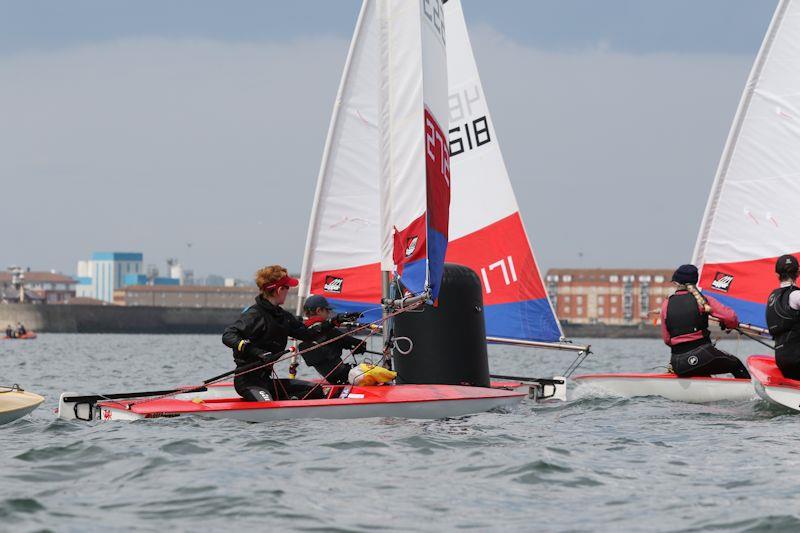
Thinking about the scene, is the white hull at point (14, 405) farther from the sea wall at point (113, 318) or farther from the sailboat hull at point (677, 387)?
the sea wall at point (113, 318)

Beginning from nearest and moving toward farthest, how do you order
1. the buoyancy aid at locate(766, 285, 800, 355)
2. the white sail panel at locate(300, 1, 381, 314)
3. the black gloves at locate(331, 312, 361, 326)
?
the black gloves at locate(331, 312, 361, 326) → the buoyancy aid at locate(766, 285, 800, 355) → the white sail panel at locate(300, 1, 381, 314)

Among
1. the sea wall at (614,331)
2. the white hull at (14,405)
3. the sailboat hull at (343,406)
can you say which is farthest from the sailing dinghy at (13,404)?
the sea wall at (614,331)

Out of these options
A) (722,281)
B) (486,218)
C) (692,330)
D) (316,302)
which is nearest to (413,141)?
(316,302)

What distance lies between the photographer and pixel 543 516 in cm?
603

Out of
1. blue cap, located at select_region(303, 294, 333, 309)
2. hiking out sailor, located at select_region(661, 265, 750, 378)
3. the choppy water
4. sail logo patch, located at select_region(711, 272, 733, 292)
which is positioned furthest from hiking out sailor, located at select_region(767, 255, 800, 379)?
blue cap, located at select_region(303, 294, 333, 309)

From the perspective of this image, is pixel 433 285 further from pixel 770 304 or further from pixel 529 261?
pixel 529 261

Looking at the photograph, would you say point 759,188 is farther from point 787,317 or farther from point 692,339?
point 787,317

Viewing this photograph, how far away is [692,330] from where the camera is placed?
11953 millimetres

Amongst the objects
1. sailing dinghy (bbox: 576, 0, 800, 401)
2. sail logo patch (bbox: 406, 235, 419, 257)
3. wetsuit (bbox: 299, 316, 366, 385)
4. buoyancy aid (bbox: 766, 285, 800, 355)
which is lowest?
wetsuit (bbox: 299, 316, 366, 385)

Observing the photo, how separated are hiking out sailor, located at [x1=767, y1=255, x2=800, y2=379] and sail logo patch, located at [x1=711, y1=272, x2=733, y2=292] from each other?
3222mm

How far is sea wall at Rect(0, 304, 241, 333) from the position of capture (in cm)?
9025

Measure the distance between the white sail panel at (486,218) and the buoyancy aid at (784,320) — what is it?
13.4 feet

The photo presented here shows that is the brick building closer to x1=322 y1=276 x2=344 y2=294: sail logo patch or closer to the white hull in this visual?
x1=322 y1=276 x2=344 y2=294: sail logo patch

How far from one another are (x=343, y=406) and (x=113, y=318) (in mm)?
87809
